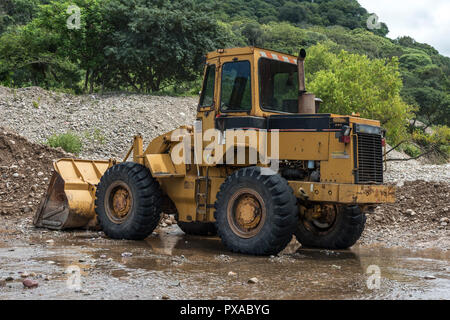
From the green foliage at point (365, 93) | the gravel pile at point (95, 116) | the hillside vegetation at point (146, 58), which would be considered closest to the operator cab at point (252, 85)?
the gravel pile at point (95, 116)

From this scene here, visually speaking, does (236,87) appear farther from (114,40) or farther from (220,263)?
(114,40)

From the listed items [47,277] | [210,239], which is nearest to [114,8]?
[210,239]

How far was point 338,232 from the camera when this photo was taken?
9.40m

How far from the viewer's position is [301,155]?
8.59 metres

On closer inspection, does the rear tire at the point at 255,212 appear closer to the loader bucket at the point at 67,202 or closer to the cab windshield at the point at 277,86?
the cab windshield at the point at 277,86

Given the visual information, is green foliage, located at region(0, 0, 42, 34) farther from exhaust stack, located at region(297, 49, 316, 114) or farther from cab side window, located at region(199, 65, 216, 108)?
exhaust stack, located at region(297, 49, 316, 114)

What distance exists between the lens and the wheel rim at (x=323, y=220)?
31.0ft

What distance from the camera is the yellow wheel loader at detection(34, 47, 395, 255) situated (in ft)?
27.0

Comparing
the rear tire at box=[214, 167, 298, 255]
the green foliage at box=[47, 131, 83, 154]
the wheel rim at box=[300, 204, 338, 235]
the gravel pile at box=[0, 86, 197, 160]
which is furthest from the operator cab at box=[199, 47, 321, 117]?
the gravel pile at box=[0, 86, 197, 160]

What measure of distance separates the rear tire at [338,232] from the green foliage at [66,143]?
11.3 metres

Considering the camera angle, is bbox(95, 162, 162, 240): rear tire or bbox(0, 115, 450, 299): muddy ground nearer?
bbox(0, 115, 450, 299): muddy ground

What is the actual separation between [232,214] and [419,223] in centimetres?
487

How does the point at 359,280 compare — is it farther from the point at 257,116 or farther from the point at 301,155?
the point at 257,116

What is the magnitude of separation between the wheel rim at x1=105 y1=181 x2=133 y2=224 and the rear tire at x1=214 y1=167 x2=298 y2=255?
2.13 metres
